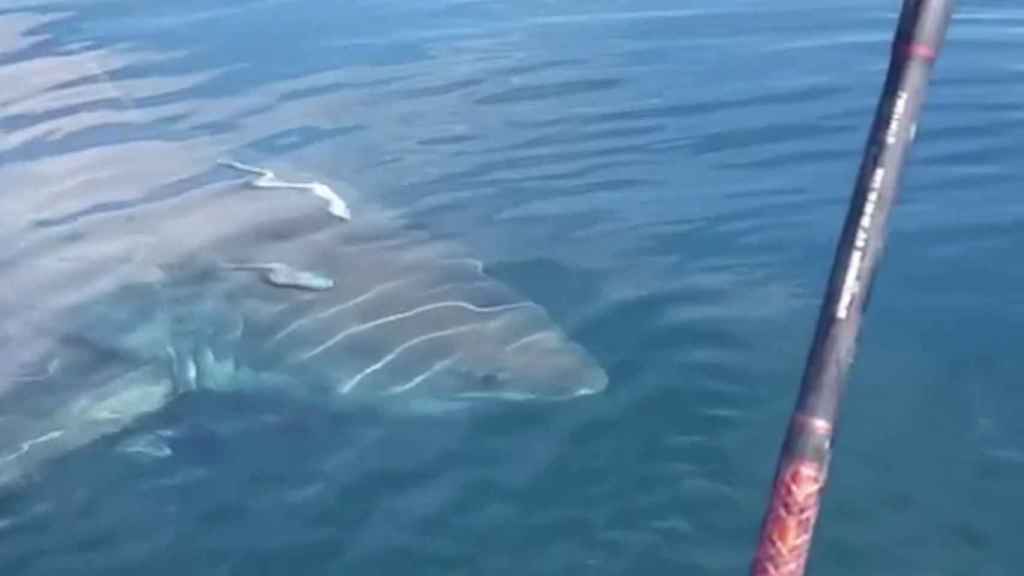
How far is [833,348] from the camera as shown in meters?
3.06

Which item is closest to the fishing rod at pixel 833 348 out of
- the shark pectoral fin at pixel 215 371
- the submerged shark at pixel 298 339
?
the submerged shark at pixel 298 339

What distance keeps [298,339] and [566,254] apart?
3.94 feet

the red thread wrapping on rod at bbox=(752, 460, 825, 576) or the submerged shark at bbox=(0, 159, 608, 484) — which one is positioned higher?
the red thread wrapping on rod at bbox=(752, 460, 825, 576)

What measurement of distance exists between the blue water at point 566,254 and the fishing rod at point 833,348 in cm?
222

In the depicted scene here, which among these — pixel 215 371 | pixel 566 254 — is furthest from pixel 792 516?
pixel 566 254

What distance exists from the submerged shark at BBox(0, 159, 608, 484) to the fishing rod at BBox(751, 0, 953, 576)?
3134mm

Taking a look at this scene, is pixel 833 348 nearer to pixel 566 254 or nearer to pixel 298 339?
pixel 298 339

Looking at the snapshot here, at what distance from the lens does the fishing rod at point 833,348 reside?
119 inches

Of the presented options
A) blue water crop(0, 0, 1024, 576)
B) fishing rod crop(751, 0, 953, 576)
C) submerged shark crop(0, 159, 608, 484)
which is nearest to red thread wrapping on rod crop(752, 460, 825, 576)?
fishing rod crop(751, 0, 953, 576)

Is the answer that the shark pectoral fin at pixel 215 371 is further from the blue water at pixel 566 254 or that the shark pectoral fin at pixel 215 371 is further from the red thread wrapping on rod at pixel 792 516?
the red thread wrapping on rod at pixel 792 516

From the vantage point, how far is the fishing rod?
3.03m

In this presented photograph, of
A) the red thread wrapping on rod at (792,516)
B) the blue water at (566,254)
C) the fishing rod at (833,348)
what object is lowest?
the blue water at (566,254)

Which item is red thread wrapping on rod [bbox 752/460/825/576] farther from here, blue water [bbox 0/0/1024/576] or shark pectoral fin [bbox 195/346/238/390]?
shark pectoral fin [bbox 195/346/238/390]

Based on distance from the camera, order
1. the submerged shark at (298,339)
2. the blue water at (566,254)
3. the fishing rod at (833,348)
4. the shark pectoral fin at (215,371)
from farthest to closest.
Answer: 1. the shark pectoral fin at (215,371)
2. the submerged shark at (298,339)
3. the blue water at (566,254)
4. the fishing rod at (833,348)
